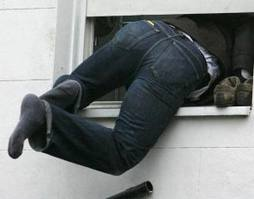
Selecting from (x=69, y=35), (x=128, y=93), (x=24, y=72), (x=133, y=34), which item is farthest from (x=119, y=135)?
(x=69, y=35)

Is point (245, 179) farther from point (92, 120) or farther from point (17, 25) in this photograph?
point (17, 25)

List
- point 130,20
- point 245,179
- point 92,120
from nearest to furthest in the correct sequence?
point 245,179 < point 92,120 < point 130,20

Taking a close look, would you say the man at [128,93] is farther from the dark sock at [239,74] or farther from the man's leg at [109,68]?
the dark sock at [239,74]

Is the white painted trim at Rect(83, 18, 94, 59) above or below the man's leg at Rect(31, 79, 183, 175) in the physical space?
above

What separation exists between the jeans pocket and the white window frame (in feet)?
1.45

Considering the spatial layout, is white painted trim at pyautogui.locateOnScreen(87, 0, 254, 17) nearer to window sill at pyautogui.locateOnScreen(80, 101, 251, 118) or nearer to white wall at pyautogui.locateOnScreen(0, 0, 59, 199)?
white wall at pyautogui.locateOnScreen(0, 0, 59, 199)

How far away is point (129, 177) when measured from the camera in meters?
5.80

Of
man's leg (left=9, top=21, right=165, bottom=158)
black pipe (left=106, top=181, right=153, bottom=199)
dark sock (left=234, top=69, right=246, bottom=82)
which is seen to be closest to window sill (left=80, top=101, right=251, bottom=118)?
man's leg (left=9, top=21, right=165, bottom=158)

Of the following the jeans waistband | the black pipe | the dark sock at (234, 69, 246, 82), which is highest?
the jeans waistband

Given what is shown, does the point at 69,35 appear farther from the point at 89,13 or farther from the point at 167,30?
the point at 167,30

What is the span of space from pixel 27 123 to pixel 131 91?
668mm

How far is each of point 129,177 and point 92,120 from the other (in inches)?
15.1

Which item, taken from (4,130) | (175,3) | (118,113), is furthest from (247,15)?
(4,130)

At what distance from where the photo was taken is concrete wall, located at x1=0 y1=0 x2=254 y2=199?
5652 mm
